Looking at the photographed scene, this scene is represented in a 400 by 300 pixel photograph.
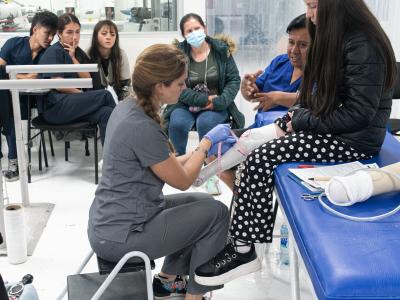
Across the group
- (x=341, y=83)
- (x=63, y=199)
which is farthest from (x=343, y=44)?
(x=63, y=199)

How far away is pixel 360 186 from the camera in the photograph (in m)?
1.56

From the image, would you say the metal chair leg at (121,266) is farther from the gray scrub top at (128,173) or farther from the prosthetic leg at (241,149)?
the prosthetic leg at (241,149)

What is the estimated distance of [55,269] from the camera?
2406 millimetres

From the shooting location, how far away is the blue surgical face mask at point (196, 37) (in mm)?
3498

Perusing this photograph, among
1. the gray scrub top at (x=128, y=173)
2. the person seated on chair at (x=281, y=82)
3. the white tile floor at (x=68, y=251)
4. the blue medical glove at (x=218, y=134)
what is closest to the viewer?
the gray scrub top at (x=128, y=173)

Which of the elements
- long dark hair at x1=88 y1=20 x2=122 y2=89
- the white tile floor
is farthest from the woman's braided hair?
long dark hair at x1=88 y1=20 x2=122 y2=89

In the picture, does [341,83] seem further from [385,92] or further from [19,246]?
[19,246]

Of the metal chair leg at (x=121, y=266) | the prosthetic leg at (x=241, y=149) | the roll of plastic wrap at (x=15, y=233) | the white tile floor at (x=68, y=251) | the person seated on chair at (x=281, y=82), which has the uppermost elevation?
the person seated on chair at (x=281, y=82)

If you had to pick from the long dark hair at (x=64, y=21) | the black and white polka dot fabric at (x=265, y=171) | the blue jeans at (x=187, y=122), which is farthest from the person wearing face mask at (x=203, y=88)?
the black and white polka dot fabric at (x=265, y=171)

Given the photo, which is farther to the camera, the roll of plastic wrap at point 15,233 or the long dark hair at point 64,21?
the long dark hair at point 64,21

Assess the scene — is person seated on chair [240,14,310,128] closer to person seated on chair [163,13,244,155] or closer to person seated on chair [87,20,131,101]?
person seated on chair [163,13,244,155]

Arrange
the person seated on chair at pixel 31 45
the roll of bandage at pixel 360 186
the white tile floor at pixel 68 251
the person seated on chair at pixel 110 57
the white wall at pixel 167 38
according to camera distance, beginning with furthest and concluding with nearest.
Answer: the white wall at pixel 167 38 → the person seated on chair at pixel 110 57 → the person seated on chair at pixel 31 45 → the white tile floor at pixel 68 251 → the roll of bandage at pixel 360 186

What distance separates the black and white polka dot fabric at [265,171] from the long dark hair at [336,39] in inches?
5.5

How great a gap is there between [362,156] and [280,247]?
787 mm
